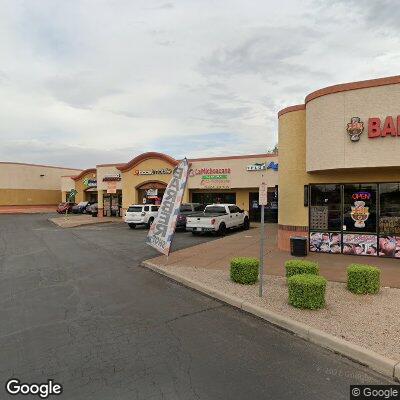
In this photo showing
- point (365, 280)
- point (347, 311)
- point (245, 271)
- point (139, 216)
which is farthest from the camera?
point (139, 216)

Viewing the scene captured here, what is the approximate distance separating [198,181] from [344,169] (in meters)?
19.3

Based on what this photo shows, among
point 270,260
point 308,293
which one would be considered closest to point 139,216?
point 270,260

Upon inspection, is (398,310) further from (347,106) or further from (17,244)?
(17,244)

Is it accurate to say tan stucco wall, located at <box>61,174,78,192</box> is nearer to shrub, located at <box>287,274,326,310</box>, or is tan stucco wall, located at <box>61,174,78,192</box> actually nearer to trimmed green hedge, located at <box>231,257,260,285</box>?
trimmed green hedge, located at <box>231,257,260,285</box>

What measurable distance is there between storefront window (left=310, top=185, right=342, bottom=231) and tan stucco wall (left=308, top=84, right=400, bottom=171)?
1260 mm

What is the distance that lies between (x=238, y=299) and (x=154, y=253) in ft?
25.0

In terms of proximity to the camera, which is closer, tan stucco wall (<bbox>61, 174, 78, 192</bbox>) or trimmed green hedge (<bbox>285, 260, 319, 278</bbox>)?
trimmed green hedge (<bbox>285, 260, 319, 278</bbox>)

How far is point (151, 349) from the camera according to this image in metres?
5.71

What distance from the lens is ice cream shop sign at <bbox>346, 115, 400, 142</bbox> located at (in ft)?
37.3

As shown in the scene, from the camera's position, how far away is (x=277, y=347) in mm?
5840

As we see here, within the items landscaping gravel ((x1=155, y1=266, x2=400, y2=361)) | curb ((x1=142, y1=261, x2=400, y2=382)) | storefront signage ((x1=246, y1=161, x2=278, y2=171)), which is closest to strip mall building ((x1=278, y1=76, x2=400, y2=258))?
landscaping gravel ((x1=155, y1=266, x2=400, y2=361))

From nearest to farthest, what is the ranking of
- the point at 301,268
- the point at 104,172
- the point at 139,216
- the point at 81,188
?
1. the point at 301,268
2. the point at 139,216
3. the point at 104,172
4. the point at 81,188

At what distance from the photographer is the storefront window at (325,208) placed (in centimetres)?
1367

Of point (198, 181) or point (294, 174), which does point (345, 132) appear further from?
point (198, 181)
